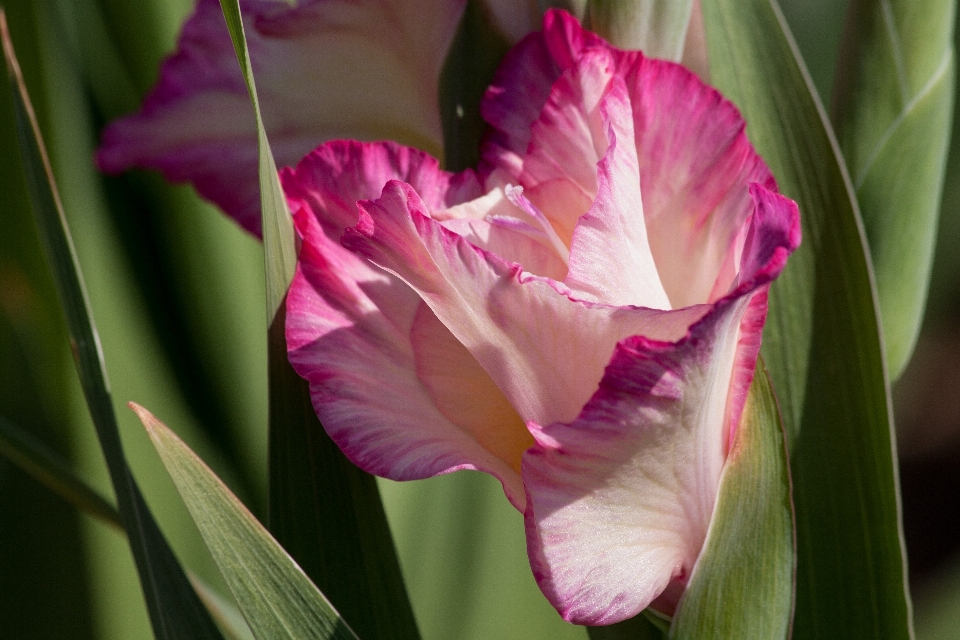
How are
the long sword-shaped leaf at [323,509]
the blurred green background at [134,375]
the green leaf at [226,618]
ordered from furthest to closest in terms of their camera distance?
the blurred green background at [134,375]
the green leaf at [226,618]
the long sword-shaped leaf at [323,509]

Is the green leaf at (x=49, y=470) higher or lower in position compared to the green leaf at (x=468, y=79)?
lower

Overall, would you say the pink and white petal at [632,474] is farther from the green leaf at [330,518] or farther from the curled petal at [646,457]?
the green leaf at [330,518]

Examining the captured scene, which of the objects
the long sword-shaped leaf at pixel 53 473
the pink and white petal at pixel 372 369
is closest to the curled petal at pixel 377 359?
the pink and white petal at pixel 372 369

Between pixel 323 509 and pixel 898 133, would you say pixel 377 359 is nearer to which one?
pixel 323 509

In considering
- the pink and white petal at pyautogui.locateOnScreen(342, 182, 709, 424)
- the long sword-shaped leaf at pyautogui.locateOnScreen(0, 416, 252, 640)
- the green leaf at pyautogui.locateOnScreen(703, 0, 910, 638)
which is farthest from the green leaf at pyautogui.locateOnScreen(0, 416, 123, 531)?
the green leaf at pyautogui.locateOnScreen(703, 0, 910, 638)

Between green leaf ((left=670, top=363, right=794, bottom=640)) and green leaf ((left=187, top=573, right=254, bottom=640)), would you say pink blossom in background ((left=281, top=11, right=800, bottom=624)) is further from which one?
green leaf ((left=187, top=573, right=254, bottom=640))
